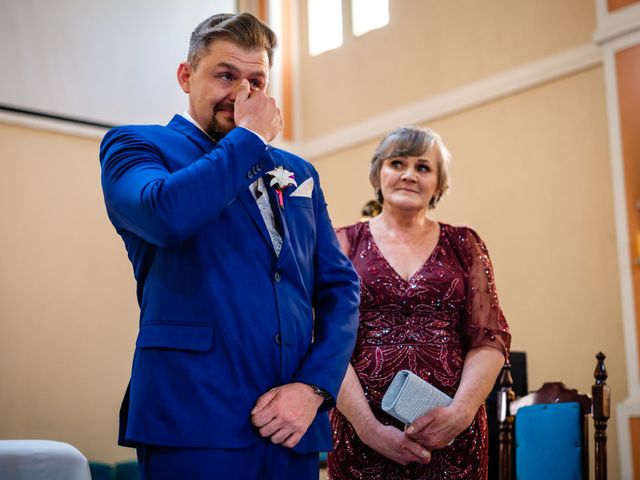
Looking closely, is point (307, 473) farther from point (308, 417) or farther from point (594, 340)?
point (594, 340)

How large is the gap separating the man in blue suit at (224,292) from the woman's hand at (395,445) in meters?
0.73

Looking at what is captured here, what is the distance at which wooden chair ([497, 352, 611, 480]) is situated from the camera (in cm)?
313

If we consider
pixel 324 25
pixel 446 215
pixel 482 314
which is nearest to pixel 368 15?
pixel 324 25

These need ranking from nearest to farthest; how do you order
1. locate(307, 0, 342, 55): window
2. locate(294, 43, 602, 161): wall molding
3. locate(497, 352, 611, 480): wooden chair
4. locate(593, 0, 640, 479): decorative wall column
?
locate(497, 352, 611, 480): wooden chair → locate(593, 0, 640, 479): decorative wall column → locate(294, 43, 602, 161): wall molding → locate(307, 0, 342, 55): window

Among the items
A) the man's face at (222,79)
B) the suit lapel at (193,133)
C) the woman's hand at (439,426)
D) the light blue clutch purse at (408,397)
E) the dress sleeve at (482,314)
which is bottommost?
the woman's hand at (439,426)

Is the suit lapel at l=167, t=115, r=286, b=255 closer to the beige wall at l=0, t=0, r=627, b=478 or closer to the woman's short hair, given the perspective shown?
the woman's short hair

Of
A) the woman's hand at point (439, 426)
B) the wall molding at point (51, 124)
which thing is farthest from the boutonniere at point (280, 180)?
the wall molding at point (51, 124)

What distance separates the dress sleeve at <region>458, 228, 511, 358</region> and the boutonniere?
3.44ft

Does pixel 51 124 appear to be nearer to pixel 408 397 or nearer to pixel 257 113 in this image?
pixel 408 397

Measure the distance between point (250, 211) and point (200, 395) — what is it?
1.23 feet

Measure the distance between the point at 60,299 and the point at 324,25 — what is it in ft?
12.3

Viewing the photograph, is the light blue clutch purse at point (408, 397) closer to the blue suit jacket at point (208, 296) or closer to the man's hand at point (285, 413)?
the blue suit jacket at point (208, 296)

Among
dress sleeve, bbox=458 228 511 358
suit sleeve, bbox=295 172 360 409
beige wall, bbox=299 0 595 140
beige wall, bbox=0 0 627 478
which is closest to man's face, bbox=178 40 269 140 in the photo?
suit sleeve, bbox=295 172 360 409

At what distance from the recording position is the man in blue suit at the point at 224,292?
137 cm
